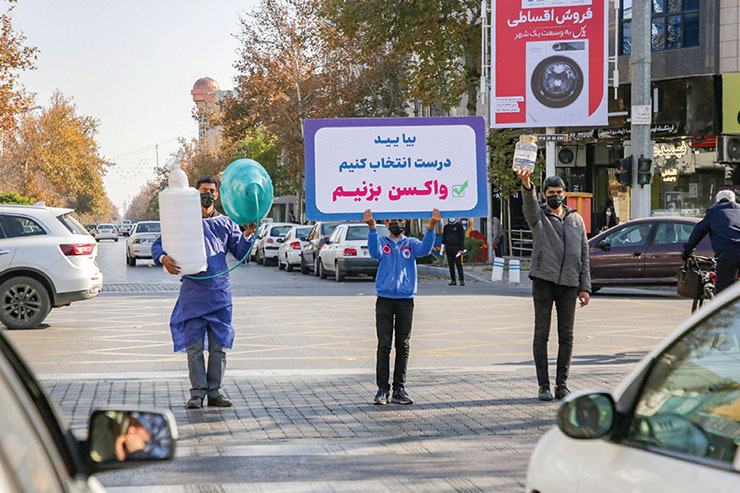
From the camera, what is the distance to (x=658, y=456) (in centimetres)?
272

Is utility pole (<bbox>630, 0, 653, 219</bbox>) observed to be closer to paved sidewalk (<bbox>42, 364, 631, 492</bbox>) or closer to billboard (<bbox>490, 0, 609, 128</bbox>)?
billboard (<bbox>490, 0, 609, 128</bbox>)

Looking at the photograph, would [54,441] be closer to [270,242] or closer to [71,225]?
[71,225]

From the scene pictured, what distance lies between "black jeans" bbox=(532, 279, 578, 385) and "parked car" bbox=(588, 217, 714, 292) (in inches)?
463

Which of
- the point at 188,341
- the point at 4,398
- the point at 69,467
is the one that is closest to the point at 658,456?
the point at 69,467

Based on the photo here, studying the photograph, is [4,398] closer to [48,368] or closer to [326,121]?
[326,121]

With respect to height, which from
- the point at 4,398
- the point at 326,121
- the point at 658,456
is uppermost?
the point at 326,121

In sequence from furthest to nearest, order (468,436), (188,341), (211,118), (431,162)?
(211,118)
(431,162)
(188,341)
(468,436)

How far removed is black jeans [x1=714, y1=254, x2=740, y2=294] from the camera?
39.8ft

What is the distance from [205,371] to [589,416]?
6329mm

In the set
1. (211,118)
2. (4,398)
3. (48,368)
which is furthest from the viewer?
(211,118)

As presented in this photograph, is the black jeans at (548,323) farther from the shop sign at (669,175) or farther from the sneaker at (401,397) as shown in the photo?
the shop sign at (669,175)

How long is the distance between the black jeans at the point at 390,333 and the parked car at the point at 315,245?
1974 centimetres

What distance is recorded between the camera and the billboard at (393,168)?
940 cm

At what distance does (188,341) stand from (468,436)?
2532 millimetres
